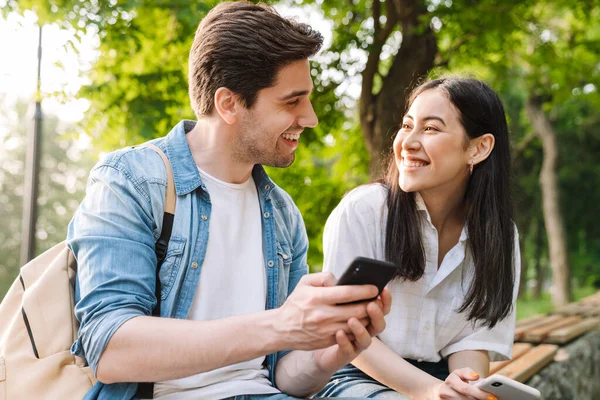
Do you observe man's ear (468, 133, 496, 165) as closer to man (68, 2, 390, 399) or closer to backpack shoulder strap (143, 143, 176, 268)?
man (68, 2, 390, 399)

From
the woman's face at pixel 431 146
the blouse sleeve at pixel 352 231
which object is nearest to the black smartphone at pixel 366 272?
the blouse sleeve at pixel 352 231

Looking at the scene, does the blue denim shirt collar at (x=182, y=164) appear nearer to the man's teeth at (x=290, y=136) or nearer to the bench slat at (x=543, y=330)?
the man's teeth at (x=290, y=136)

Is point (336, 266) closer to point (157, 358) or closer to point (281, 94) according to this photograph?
point (281, 94)

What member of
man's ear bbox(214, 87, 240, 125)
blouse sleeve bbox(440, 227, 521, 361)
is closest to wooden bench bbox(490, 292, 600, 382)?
blouse sleeve bbox(440, 227, 521, 361)

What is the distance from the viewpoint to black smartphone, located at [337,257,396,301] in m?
1.57

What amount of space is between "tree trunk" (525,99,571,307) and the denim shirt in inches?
480

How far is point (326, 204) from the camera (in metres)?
6.32

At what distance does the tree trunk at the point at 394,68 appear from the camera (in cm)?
608

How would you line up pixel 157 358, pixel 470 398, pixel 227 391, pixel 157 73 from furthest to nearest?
pixel 157 73 → pixel 470 398 → pixel 227 391 → pixel 157 358

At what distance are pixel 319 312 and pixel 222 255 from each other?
62cm

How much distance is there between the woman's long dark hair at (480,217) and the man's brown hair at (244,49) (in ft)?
3.04

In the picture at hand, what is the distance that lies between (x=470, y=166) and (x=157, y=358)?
189 centimetres

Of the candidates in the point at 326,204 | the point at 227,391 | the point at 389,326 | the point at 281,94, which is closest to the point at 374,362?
the point at 389,326

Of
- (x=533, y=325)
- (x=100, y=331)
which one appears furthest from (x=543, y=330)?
(x=100, y=331)
